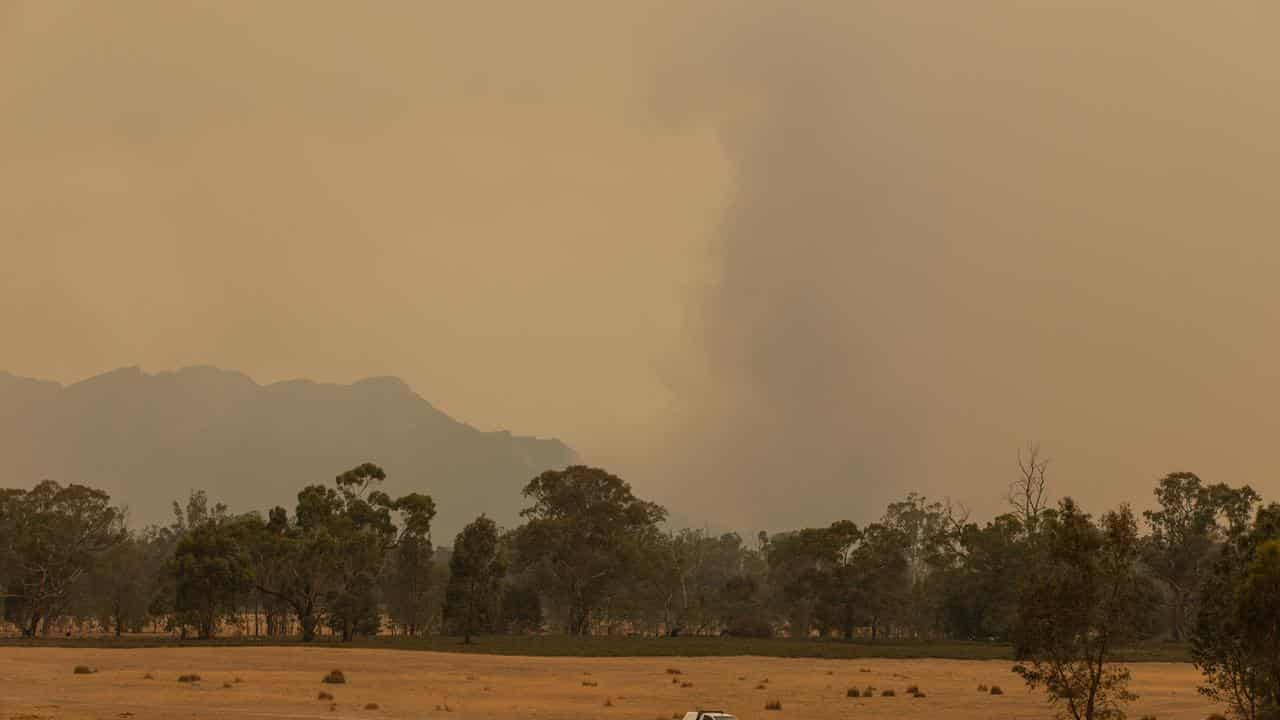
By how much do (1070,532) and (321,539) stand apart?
96.3 meters

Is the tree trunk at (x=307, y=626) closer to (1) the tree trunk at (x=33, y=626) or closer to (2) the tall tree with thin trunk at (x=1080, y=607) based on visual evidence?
(1) the tree trunk at (x=33, y=626)

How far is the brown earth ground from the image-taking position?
51.4 meters

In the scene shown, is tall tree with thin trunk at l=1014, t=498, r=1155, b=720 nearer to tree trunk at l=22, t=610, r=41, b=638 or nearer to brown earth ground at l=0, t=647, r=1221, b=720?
brown earth ground at l=0, t=647, r=1221, b=720

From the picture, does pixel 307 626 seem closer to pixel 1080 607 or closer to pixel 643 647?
pixel 643 647

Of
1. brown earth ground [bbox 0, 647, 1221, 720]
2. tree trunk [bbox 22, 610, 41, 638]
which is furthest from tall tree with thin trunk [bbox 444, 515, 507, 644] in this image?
tree trunk [bbox 22, 610, 41, 638]

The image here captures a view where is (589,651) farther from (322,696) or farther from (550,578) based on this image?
(322,696)

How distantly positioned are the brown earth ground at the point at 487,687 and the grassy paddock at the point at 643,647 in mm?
8096

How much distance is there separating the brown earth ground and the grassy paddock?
8096 mm

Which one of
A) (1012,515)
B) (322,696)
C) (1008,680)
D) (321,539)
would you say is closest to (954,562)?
(1012,515)

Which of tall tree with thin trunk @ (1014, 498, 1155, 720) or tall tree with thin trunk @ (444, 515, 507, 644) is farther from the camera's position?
tall tree with thin trunk @ (444, 515, 507, 644)

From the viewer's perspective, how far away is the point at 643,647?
115750 millimetres

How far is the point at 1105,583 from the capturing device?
38.9 metres

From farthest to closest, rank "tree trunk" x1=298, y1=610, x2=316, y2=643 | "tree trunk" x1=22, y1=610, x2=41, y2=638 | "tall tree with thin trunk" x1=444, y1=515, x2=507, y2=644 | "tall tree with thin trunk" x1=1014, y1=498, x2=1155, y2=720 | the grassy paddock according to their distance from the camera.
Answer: "tree trunk" x1=22, y1=610, x2=41, y2=638
"tall tree with thin trunk" x1=444, y1=515, x2=507, y2=644
"tree trunk" x1=298, y1=610, x2=316, y2=643
the grassy paddock
"tall tree with thin trunk" x1=1014, y1=498, x2=1155, y2=720

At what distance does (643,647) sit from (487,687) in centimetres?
5105
